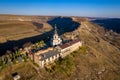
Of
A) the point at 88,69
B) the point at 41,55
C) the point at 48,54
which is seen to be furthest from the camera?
the point at 88,69

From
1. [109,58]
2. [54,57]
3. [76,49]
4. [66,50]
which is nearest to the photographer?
[54,57]

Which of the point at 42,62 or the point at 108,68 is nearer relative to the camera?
the point at 42,62

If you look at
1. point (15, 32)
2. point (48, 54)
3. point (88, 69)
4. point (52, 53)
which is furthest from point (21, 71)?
point (15, 32)

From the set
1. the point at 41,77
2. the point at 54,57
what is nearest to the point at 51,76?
the point at 41,77

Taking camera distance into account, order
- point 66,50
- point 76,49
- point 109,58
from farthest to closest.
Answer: point 109,58 < point 76,49 < point 66,50

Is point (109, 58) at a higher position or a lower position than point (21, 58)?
lower

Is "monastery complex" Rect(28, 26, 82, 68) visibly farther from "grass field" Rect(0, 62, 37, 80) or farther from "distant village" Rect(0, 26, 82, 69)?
"grass field" Rect(0, 62, 37, 80)

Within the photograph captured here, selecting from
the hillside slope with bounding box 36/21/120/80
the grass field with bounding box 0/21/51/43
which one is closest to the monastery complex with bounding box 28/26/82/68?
the hillside slope with bounding box 36/21/120/80

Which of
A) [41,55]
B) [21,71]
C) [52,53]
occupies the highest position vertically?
[41,55]

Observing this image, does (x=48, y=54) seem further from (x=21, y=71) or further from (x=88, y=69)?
(x=88, y=69)

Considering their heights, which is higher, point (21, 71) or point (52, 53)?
point (52, 53)

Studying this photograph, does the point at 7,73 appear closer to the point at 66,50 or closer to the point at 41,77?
the point at 41,77
